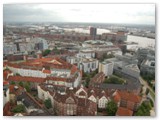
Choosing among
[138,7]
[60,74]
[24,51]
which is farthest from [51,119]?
[138,7]

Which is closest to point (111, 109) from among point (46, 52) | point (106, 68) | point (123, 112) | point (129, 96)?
point (123, 112)

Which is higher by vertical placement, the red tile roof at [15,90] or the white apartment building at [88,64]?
the white apartment building at [88,64]

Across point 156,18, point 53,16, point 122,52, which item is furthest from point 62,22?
point 156,18

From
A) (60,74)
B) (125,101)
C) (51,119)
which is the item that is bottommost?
(51,119)

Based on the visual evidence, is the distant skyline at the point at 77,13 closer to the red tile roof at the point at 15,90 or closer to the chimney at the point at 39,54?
the chimney at the point at 39,54

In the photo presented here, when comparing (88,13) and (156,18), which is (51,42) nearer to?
(88,13)

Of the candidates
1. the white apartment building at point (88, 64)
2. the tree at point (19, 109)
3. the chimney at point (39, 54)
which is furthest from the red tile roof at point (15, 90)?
the white apartment building at point (88, 64)

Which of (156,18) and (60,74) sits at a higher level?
(156,18)
